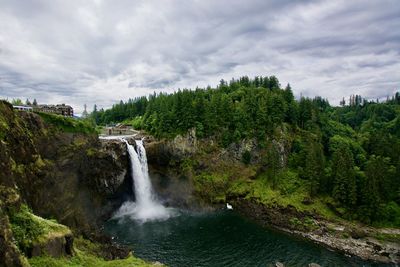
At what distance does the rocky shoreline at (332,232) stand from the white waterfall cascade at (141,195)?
59.3 feet

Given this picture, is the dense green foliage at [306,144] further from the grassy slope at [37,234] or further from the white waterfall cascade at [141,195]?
the grassy slope at [37,234]

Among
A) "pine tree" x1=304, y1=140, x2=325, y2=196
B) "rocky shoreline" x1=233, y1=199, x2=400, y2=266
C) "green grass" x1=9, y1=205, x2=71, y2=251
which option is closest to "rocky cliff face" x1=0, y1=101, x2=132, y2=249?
"green grass" x1=9, y1=205, x2=71, y2=251

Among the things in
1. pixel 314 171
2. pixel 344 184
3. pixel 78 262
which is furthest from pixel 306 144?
pixel 78 262

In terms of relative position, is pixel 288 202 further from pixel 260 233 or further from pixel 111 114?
pixel 111 114

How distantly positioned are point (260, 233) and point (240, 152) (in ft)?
83.1

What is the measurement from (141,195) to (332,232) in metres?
38.5

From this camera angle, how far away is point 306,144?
7856 cm

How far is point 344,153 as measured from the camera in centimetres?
6662

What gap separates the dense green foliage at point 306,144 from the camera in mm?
58844

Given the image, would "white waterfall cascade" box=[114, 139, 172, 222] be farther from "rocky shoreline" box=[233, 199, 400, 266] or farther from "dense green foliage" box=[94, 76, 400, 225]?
"rocky shoreline" box=[233, 199, 400, 266]

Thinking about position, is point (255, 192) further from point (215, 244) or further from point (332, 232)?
point (215, 244)

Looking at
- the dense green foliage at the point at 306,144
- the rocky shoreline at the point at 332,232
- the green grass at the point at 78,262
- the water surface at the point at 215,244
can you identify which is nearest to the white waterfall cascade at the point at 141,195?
the water surface at the point at 215,244

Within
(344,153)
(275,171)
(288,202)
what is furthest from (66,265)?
(344,153)

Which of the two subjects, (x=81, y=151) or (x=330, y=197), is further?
(x=330, y=197)
